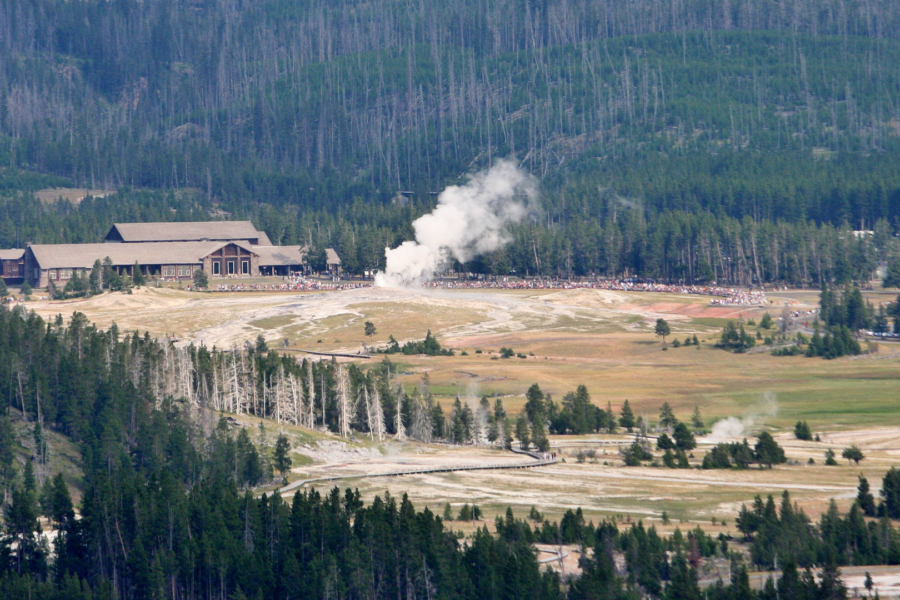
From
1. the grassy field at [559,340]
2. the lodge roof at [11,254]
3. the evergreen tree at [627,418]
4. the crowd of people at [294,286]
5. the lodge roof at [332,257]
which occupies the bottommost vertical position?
the evergreen tree at [627,418]

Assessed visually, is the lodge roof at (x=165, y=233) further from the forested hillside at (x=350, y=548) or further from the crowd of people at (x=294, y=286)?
the forested hillside at (x=350, y=548)

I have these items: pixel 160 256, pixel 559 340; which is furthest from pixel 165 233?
pixel 559 340

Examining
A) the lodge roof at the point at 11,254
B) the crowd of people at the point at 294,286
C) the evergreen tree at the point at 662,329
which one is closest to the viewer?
the evergreen tree at the point at 662,329

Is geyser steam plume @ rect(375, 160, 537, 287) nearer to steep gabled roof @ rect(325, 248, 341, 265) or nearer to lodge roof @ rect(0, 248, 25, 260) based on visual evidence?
steep gabled roof @ rect(325, 248, 341, 265)

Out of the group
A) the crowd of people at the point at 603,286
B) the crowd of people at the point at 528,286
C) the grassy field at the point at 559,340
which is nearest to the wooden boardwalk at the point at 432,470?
the grassy field at the point at 559,340

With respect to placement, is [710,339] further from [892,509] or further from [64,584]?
[64,584]

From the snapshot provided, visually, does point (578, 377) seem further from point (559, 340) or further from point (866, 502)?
point (866, 502)

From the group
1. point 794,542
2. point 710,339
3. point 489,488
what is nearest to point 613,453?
point 489,488
